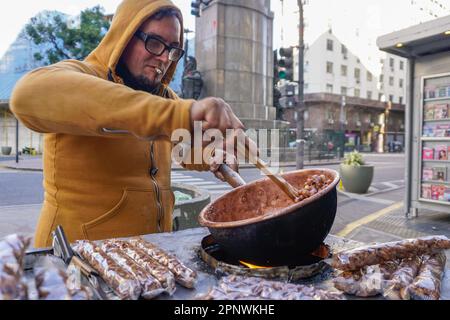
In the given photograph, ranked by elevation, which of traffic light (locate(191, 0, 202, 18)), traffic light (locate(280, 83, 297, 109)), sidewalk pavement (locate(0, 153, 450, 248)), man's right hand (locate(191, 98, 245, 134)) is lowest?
sidewalk pavement (locate(0, 153, 450, 248))

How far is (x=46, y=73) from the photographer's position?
132 cm

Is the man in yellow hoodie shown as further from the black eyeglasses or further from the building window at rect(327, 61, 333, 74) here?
the building window at rect(327, 61, 333, 74)

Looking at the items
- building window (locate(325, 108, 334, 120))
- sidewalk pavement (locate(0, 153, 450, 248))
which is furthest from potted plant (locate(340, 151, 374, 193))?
building window (locate(325, 108, 334, 120))

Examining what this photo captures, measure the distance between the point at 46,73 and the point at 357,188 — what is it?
33.9 ft

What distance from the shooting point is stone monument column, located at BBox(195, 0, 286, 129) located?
16.8 metres

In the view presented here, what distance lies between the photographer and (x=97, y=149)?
176 centimetres

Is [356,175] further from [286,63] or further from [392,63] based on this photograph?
[392,63]

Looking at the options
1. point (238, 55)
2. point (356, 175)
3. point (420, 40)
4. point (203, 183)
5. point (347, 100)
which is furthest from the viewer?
point (347, 100)

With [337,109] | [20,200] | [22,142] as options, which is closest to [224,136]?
[20,200]

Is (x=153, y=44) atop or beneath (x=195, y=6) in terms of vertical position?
beneath

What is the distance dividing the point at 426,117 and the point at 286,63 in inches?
214

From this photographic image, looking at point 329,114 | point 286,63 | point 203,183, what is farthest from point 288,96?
point 329,114

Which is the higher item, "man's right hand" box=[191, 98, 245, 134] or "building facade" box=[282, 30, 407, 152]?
"building facade" box=[282, 30, 407, 152]

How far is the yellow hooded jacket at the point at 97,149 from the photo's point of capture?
1.25m
